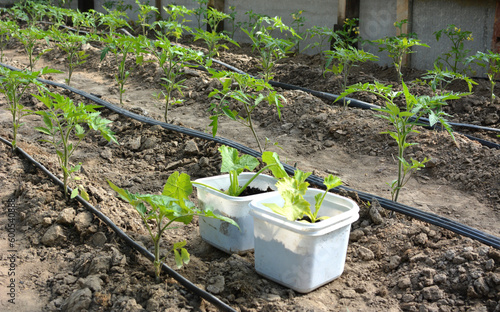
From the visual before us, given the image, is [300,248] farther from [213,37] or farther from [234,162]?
[213,37]

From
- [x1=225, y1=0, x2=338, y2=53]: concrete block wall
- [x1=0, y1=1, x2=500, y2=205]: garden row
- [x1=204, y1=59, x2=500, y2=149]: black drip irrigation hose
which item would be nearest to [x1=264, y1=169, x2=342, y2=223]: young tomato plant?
[x1=0, y1=1, x2=500, y2=205]: garden row

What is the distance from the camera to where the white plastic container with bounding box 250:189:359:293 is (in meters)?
2.24

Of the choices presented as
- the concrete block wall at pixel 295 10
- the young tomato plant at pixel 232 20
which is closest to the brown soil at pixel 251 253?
the concrete block wall at pixel 295 10

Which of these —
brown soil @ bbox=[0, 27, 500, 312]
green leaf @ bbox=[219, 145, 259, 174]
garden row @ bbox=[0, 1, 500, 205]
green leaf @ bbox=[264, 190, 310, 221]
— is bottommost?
brown soil @ bbox=[0, 27, 500, 312]

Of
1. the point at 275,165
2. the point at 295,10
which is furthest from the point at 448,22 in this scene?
the point at 275,165

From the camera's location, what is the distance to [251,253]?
2693 millimetres

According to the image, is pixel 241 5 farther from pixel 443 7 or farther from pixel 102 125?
pixel 102 125

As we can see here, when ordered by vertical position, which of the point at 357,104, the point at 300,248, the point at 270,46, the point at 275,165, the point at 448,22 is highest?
the point at 448,22

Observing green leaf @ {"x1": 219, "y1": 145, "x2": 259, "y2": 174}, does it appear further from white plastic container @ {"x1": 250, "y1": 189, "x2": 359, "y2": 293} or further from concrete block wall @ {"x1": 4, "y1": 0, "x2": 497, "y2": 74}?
concrete block wall @ {"x1": 4, "y1": 0, "x2": 497, "y2": 74}

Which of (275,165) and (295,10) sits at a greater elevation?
(295,10)

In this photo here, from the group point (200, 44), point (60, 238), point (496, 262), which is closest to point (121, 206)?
point (60, 238)

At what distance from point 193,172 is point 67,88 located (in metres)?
2.36

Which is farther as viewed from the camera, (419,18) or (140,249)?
(419,18)

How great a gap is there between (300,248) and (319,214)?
37 cm
